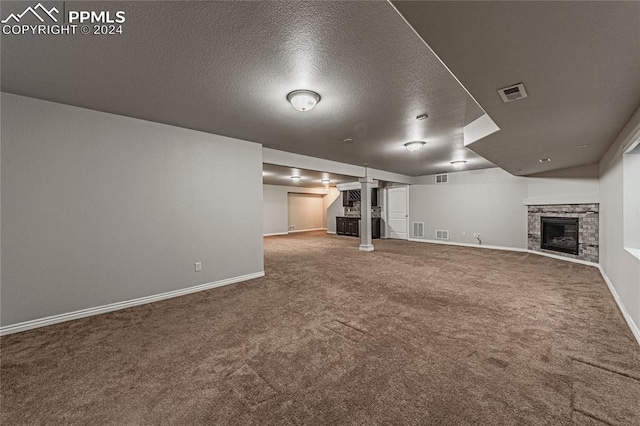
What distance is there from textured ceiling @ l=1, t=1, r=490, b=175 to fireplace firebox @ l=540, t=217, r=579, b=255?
4629 millimetres

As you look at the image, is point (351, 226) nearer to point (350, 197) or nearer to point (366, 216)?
point (350, 197)

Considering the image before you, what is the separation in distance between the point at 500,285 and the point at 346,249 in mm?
4062

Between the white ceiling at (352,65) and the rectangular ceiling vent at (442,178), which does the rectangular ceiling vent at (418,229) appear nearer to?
the rectangular ceiling vent at (442,178)

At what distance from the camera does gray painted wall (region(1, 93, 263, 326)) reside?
2.58 metres

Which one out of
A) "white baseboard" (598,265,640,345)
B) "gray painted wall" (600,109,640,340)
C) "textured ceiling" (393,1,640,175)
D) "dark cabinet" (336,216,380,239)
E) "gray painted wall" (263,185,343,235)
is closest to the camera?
"textured ceiling" (393,1,640,175)

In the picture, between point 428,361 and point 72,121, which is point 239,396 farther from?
point 72,121

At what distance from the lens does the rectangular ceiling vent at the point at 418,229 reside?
29.3 ft

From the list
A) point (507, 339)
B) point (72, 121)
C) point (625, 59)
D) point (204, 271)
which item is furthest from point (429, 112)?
point (72, 121)

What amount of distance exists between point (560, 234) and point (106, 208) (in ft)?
29.3

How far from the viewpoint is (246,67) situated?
2.09m

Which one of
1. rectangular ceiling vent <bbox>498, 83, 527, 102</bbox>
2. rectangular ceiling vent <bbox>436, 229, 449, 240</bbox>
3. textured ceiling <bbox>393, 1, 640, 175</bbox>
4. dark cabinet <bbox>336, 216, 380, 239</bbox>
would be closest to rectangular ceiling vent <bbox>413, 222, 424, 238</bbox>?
rectangular ceiling vent <bbox>436, 229, 449, 240</bbox>

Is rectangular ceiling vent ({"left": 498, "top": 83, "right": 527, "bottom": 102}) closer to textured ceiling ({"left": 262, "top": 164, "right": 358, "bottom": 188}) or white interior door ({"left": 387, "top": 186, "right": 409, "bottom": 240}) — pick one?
textured ceiling ({"left": 262, "top": 164, "right": 358, "bottom": 188})

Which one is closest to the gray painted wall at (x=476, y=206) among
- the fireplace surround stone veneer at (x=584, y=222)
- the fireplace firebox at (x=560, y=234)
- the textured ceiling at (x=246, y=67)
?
the fireplace firebox at (x=560, y=234)

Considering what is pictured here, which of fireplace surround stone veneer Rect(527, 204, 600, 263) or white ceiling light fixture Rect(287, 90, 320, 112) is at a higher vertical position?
white ceiling light fixture Rect(287, 90, 320, 112)
